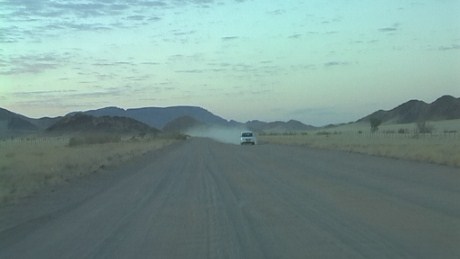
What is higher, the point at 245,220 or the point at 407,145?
the point at 407,145

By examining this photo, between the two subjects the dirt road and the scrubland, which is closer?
the dirt road

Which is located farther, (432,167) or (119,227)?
(432,167)

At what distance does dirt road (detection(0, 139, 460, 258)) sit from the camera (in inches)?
405

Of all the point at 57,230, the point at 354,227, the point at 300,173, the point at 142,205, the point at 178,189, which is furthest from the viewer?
the point at 300,173

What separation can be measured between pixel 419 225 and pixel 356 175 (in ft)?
45.0

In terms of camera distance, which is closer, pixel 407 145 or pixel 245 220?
pixel 245 220

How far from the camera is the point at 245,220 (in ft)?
44.9

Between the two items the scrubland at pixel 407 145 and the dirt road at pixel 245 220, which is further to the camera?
the scrubland at pixel 407 145

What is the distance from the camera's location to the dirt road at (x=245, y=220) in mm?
10281

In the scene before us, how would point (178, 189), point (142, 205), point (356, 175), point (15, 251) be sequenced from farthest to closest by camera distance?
point (356, 175)
point (178, 189)
point (142, 205)
point (15, 251)

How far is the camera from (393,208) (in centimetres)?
1503

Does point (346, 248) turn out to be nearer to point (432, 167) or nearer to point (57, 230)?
point (57, 230)

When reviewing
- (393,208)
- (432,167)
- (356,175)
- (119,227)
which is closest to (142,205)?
(119,227)

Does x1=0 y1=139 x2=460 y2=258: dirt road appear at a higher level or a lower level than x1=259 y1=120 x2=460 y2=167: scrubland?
lower
